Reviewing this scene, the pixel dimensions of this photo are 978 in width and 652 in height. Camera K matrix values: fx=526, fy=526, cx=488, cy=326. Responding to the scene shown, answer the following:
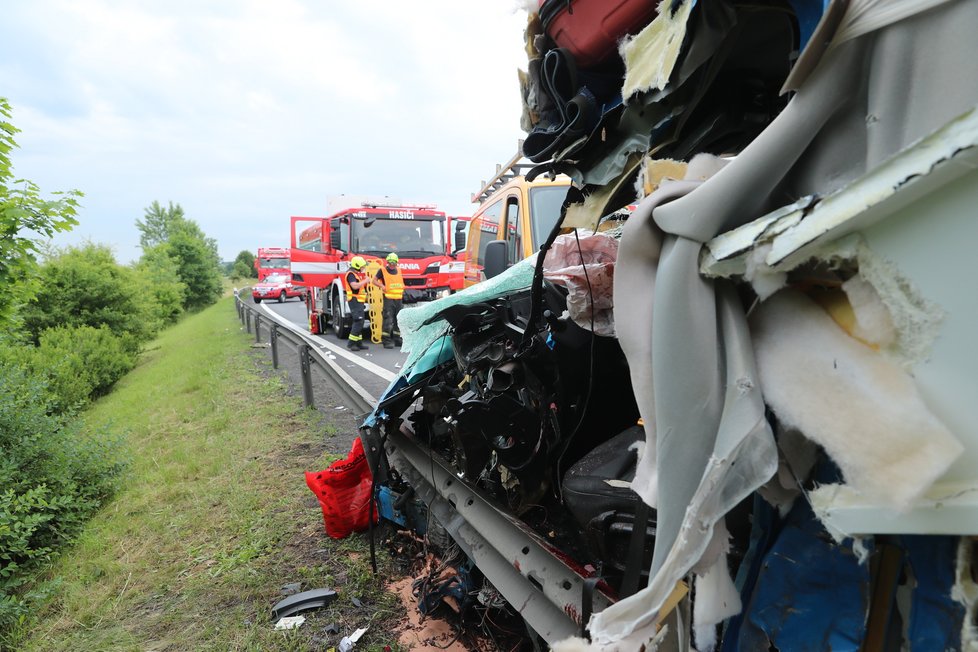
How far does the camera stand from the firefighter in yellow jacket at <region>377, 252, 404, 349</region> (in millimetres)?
11336

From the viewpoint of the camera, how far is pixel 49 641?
3125mm

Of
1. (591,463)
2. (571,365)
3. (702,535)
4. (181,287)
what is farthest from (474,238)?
(181,287)

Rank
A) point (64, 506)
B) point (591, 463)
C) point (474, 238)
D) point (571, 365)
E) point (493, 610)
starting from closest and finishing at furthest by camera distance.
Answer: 1. point (591, 463)
2. point (571, 365)
3. point (493, 610)
4. point (64, 506)
5. point (474, 238)

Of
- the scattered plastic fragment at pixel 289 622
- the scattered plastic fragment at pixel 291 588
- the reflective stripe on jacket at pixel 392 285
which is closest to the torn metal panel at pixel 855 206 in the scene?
the scattered plastic fragment at pixel 289 622

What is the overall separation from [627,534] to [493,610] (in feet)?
4.48

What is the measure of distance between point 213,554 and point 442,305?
2.63m

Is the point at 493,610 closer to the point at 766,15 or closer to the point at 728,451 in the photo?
the point at 728,451

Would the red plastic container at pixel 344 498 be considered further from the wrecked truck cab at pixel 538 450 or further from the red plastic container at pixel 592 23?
the red plastic container at pixel 592 23

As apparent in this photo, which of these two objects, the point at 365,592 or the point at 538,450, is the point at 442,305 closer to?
the point at 538,450

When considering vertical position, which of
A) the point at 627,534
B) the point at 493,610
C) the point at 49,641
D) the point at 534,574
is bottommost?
the point at 49,641

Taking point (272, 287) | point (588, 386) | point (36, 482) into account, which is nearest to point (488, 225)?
point (588, 386)

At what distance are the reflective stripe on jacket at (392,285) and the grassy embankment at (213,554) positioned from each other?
4767 millimetres

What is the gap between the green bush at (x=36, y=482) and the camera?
393cm

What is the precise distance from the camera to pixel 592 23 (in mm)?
1709
